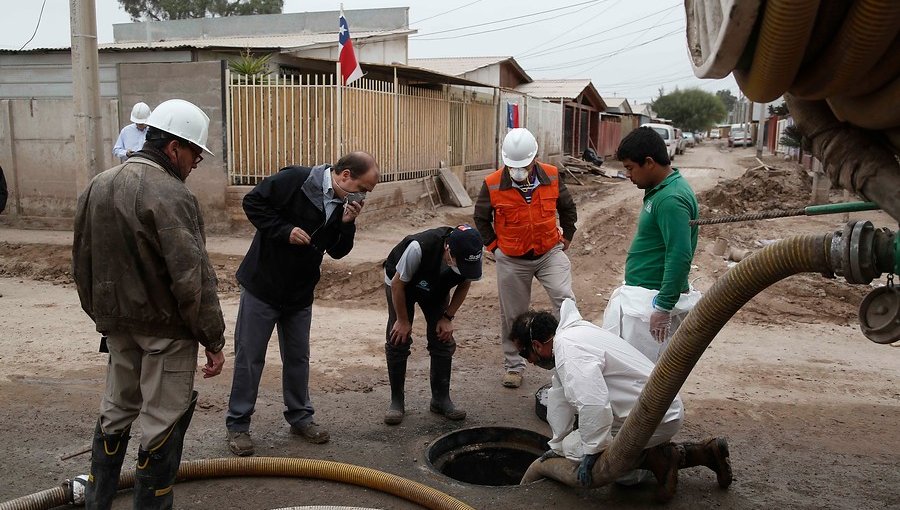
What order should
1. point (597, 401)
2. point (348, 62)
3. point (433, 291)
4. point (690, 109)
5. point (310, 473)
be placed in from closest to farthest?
point (597, 401), point (310, 473), point (433, 291), point (348, 62), point (690, 109)

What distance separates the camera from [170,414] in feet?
10.8

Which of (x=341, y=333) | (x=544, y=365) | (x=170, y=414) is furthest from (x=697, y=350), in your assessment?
(x=341, y=333)

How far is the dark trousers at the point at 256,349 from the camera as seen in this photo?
4.42 m

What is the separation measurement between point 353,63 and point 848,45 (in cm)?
986

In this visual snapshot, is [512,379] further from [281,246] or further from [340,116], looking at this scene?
[340,116]

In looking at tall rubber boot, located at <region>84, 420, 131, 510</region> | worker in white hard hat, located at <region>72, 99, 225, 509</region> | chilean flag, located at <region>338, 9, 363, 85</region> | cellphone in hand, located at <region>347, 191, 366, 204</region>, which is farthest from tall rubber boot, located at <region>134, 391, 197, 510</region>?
chilean flag, located at <region>338, 9, 363, 85</region>

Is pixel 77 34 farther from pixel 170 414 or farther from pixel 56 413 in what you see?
pixel 170 414

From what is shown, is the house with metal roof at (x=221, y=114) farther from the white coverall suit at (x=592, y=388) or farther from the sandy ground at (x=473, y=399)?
the white coverall suit at (x=592, y=388)

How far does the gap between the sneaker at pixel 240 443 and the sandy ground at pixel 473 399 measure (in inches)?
4.4

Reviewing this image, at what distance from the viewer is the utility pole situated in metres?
9.33

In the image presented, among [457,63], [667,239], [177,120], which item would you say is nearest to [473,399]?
[667,239]

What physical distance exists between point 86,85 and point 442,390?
689 cm

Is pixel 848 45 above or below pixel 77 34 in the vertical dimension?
below

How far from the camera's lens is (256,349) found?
4.45 m
